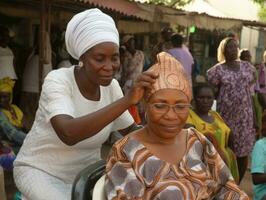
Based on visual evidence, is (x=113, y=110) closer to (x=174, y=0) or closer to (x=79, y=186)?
(x=79, y=186)

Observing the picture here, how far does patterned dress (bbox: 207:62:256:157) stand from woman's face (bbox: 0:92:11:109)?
2089 millimetres

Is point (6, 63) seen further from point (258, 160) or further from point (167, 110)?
point (167, 110)

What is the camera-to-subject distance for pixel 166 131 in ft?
6.63

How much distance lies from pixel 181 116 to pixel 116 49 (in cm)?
44

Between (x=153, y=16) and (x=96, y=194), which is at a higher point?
(x=153, y=16)

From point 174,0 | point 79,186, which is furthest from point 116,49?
point 174,0

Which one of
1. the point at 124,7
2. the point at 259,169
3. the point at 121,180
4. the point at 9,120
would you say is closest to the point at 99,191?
the point at 121,180

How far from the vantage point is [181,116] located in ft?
6.55

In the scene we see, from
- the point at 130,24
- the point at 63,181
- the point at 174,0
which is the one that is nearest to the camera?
the point at 63,181

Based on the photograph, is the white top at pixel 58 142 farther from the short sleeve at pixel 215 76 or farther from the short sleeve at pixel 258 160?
the short sleeve at pixel 215 76

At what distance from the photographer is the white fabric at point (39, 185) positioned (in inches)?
83.2

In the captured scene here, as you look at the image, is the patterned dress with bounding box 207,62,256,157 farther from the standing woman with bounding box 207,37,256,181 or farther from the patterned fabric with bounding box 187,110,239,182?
the patterned fabric with bounding box 187,110,239,182

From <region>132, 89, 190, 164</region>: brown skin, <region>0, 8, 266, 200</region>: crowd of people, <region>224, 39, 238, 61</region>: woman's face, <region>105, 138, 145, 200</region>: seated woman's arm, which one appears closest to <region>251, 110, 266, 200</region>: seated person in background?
<region>0, 8, 266, 200</region>: crowd of people

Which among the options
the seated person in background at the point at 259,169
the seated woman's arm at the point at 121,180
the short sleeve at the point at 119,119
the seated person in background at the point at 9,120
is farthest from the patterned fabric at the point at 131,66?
the seated woman's arm at the point at 121,180
